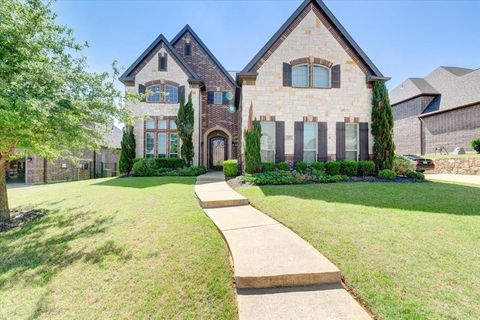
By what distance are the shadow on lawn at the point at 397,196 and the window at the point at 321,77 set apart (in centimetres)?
550

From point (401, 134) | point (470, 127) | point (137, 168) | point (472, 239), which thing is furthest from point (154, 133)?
point (401, 134)

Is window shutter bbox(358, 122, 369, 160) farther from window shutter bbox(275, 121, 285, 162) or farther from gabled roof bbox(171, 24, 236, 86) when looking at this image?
gabled roof bbox(171, 24, 236, 86)

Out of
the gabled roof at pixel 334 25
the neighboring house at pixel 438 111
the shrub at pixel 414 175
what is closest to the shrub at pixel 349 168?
the shrub at pixel 414 175

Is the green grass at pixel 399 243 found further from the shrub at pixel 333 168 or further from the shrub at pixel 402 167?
the shrub at pixel 402 167

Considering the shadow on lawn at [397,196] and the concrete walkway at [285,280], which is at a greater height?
the shadow on lawn at [397,196]

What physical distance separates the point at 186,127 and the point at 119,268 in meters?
12.0

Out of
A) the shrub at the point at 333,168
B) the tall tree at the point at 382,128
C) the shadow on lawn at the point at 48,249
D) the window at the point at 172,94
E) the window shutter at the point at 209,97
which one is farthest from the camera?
the window shutter at the point at 209,97

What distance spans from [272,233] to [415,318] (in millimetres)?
2166

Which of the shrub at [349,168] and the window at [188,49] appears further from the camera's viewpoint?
the window at [188,49]

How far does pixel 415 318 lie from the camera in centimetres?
205

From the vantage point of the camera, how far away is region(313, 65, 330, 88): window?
36.4 ft

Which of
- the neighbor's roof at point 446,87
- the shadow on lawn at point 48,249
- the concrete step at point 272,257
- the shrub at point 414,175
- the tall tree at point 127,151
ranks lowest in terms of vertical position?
the shadow on lawn at point 48,249

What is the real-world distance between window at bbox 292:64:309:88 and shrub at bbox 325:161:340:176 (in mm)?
3935

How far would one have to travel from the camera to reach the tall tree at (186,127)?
14359mm
